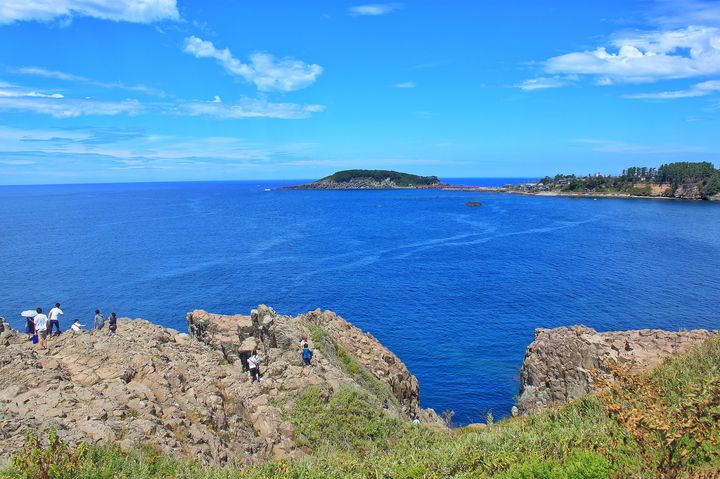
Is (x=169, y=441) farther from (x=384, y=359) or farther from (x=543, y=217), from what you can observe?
(x=543, y=217)

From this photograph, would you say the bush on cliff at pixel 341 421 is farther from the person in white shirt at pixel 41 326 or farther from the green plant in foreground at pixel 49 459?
the person in white shirt at pixel 41 326

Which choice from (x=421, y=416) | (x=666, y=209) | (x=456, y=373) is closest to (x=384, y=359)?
(x=421, y=416)

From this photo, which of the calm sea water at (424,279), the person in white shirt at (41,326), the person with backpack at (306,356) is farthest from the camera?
the calm sea water at (424,279)

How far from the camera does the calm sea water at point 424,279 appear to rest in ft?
172

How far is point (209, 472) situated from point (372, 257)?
81302 mm

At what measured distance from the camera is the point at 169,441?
16562 mm

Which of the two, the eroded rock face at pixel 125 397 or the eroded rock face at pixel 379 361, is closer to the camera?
the eroded rock face at pixel 125 397

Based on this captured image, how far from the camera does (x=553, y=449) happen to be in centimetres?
1482

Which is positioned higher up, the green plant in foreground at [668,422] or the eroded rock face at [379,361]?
the green plant in foreground at [668,422]

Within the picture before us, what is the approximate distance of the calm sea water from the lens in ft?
172

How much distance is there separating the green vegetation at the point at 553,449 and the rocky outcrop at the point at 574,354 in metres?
11.1

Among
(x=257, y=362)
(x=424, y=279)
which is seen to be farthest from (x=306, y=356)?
(x=424, y=279)

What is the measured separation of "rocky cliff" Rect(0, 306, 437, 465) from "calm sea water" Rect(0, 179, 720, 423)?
55.8 feet

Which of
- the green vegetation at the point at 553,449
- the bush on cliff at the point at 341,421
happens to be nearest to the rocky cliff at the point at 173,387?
the bush on cliff at the point at 341,421
